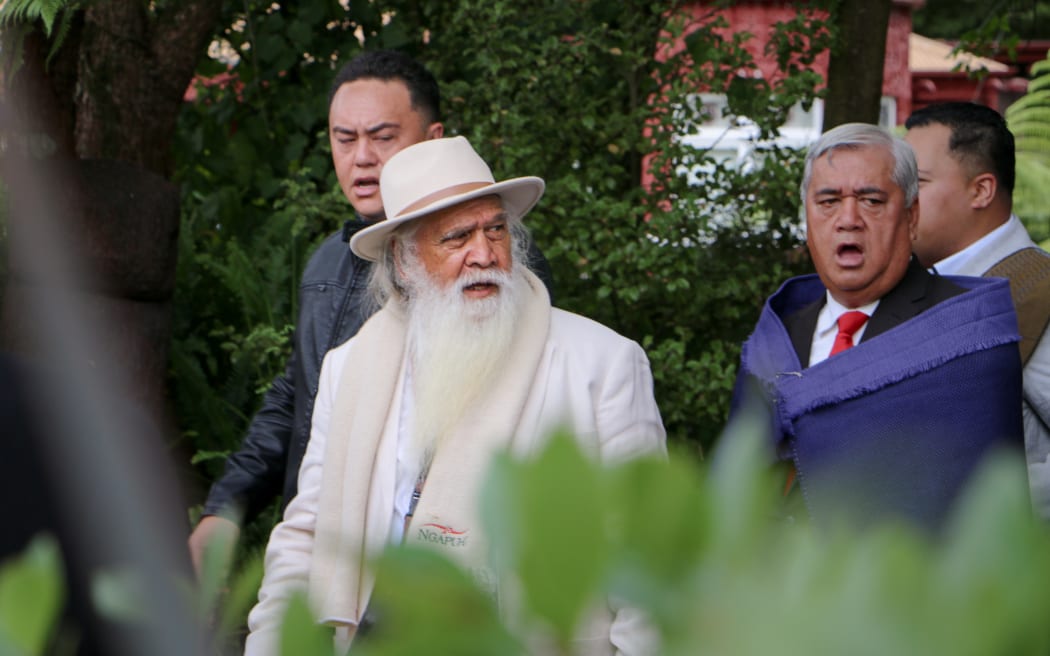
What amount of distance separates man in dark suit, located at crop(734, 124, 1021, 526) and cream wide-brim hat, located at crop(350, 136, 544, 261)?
0.76 metres

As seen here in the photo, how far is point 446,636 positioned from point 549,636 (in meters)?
0.04

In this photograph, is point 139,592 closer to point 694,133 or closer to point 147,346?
point 147,346

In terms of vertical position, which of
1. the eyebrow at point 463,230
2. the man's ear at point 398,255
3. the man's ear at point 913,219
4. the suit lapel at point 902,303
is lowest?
the suit lapel at point 902,303

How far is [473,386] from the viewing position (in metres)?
3.04

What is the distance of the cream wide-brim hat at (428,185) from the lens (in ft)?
10.6

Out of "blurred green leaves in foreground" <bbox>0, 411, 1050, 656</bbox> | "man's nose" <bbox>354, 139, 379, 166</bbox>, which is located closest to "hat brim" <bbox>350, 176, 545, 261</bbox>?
"man's nose" <bbox>354, 139, 379, 166</bbox>

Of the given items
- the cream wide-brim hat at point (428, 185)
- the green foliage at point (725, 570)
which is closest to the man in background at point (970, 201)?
the cream wide-brim hat at point (428, 185)

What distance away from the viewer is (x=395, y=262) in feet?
11.1

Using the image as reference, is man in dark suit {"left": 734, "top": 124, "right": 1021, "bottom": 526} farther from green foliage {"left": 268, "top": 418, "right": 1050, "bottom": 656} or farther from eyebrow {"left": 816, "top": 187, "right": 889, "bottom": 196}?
green foliage {"left": 268, "top": 418, "right": 1050, "bottom": 656}

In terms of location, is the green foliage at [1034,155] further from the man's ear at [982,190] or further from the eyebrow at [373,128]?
A: the eyebrow at [373,128]

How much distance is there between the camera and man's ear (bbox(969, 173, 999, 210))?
3.55 metres

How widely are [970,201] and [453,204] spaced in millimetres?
1438

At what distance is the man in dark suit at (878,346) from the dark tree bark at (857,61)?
2.67 metres

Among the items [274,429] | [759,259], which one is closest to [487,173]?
[274,429]
